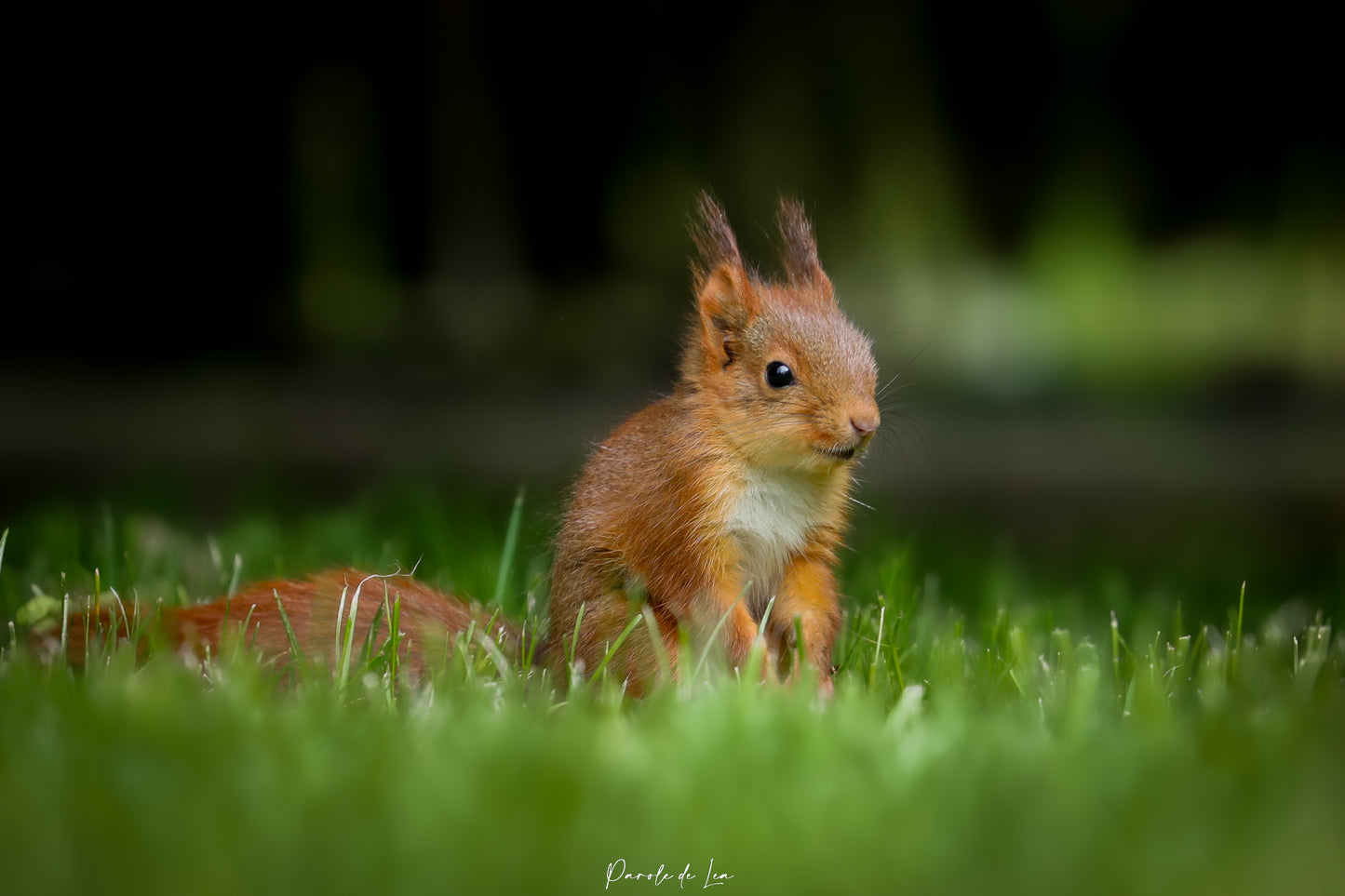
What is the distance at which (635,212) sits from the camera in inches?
259

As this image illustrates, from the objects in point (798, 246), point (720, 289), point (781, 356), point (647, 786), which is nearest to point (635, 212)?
point (798, 246)

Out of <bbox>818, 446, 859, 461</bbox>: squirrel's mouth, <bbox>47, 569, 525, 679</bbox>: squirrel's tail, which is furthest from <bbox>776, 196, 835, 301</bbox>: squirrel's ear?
<bbox>47, 569, 525, 679</bbox>: squirrel's tail

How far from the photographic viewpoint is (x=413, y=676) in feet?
6.58

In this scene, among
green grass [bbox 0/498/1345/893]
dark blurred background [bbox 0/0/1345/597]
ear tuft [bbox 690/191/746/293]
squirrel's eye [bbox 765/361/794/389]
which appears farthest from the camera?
dark blurred background [bbox 0/0/1345/597]

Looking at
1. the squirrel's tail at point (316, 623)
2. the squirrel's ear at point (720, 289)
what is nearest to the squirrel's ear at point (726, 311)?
the squirrel's ear at point (720, 289)

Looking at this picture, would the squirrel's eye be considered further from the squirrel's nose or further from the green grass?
the green grass

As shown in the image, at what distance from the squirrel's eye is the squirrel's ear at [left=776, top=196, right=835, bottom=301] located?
0.25 meters

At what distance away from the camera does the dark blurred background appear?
6.20 metres

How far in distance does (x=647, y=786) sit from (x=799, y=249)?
1.26m

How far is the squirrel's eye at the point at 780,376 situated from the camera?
83.0 inches

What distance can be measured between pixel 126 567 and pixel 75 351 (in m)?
4.58

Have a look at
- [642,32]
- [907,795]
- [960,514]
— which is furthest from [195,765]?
[642,32]

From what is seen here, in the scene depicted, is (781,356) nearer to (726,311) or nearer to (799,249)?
(726,311)

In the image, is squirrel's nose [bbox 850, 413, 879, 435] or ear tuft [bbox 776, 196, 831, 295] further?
ear tuft [bbox 776, 196, 831, 295]
